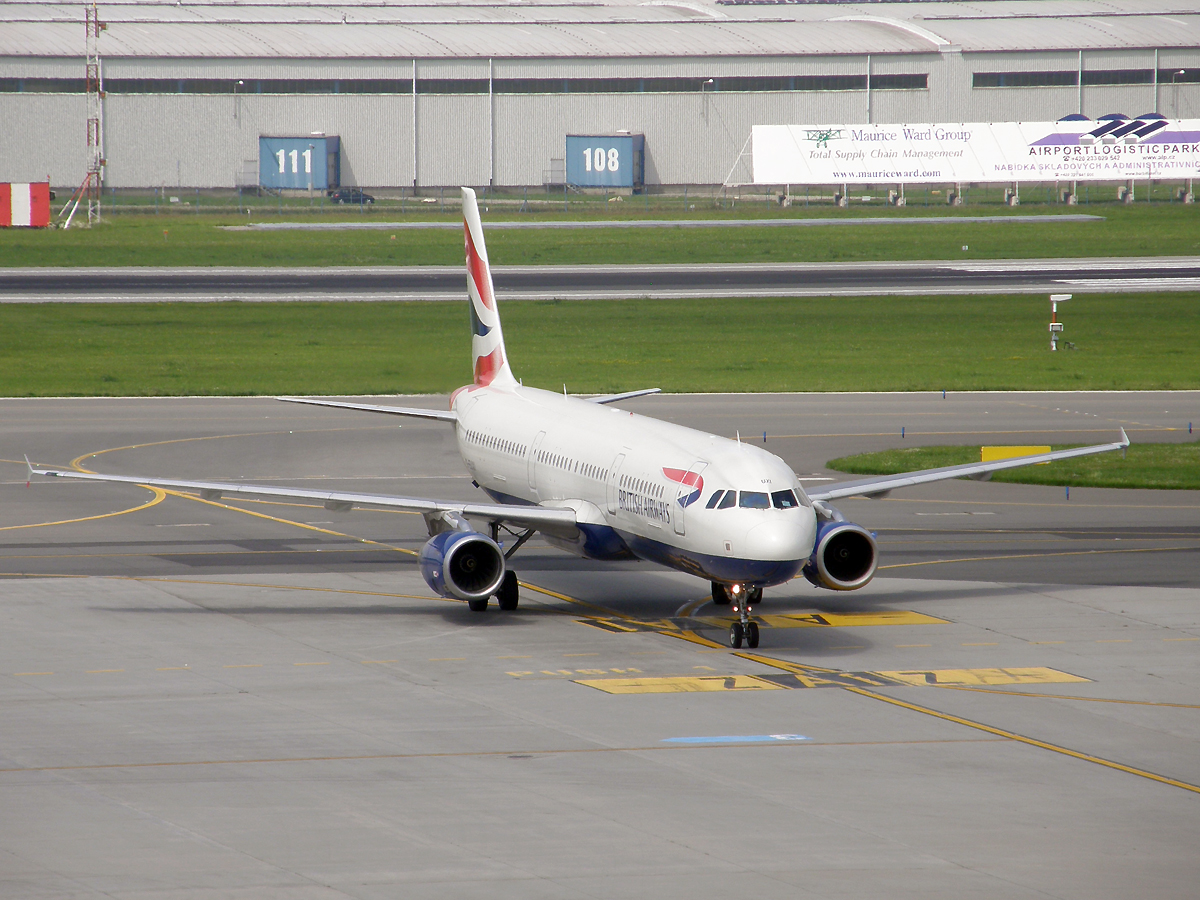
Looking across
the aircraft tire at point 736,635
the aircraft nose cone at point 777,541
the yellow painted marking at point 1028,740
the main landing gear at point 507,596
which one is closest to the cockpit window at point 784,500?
the aircraft nose cone at point 777,541

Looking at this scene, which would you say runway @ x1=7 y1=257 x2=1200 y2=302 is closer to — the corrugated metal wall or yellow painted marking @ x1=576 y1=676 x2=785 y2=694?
the corrugated metal wall

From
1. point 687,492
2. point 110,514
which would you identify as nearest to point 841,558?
point 687,492

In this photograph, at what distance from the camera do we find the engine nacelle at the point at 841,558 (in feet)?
105

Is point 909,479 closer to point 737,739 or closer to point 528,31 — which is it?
point 737,739

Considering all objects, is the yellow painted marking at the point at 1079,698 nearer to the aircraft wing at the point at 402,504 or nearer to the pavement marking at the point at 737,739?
the pavement marking at the point at 737,739

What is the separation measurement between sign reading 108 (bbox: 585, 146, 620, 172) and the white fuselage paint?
12624 cm

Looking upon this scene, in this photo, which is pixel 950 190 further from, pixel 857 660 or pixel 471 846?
pixel 471 846

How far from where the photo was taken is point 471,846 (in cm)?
1964

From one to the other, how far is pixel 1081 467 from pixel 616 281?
56.3 meters

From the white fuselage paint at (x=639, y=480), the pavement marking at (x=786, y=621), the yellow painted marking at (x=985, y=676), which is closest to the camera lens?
the yellow painted marking at (x=985, y=676)

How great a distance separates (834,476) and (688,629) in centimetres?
1896

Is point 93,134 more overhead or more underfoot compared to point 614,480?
more overhead

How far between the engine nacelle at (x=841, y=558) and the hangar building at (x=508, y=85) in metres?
135

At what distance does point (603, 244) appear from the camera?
127250 millimetres
